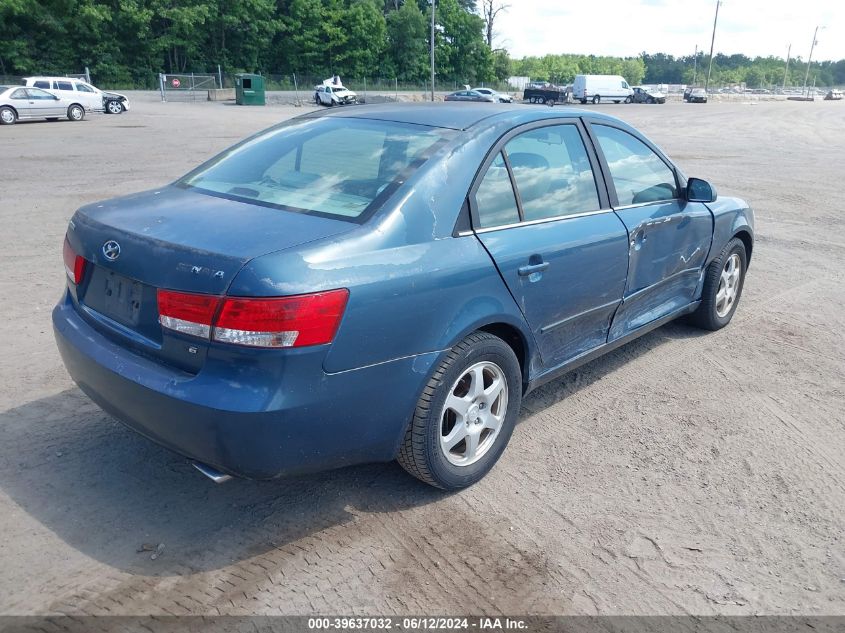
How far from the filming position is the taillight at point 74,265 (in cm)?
325

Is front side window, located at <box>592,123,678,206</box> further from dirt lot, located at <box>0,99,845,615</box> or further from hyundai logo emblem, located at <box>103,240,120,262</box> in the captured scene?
hyundai logo emblem, located at <box>103,240,120,262</box>

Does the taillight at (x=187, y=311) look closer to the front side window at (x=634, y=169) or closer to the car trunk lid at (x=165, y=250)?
the car trunk lid at (x=165, y=250)

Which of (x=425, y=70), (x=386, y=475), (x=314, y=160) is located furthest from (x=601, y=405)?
(x=425, y=70)

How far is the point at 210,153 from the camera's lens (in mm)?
17344

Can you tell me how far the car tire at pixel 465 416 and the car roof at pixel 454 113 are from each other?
1116mm

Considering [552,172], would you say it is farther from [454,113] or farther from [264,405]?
[264,405]

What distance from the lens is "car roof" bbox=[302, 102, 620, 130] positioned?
3666mm

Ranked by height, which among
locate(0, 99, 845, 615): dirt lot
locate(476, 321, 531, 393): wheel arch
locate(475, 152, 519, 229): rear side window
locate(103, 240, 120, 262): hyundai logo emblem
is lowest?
locate(0, 99, 845, 615): dirt lot

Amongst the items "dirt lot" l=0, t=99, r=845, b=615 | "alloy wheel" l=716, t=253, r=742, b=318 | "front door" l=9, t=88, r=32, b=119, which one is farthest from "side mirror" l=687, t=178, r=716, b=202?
"front door" l=9, t=88, r=32, b=119

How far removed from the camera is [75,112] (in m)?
29.9

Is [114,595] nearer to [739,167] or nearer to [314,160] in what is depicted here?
[314,160]

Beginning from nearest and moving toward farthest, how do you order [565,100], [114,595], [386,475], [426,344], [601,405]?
[114,595] < [426,344] < [386,475] < [601,405] < [565,100]

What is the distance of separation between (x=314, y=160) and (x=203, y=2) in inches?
2707

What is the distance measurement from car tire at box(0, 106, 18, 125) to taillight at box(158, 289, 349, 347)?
28936 mm
